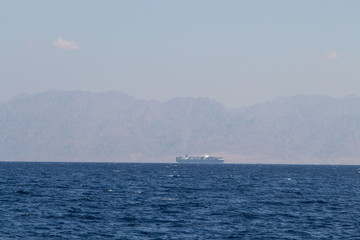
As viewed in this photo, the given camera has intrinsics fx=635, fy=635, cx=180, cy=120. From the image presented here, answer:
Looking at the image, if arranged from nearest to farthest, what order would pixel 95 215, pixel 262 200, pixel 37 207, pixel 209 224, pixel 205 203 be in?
pixel 209 224 → pixel 95 215 → pixel 37 207 → pixel 205 203 → pixel 262 200

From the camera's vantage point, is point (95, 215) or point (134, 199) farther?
point (134, 199)

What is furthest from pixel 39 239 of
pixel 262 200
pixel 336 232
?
pixel 262 200

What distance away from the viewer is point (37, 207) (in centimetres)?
6362

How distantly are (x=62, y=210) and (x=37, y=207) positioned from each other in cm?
378

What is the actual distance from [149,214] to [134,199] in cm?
1505

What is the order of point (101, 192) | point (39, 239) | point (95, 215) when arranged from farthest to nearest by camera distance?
point (101, 192)
point (95, 215)
point (39, 239)

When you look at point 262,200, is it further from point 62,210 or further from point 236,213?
point 62,210

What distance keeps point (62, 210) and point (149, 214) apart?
865 centimetres

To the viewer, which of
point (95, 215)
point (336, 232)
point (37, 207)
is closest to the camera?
point (336, 232)

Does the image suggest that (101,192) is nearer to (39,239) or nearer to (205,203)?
(205,203)

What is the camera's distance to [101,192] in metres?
85.8

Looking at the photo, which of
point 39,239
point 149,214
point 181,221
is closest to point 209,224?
point 181,221

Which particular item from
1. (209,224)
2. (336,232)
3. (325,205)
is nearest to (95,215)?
(209,224)

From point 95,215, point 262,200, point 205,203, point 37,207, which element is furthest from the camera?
point 262,200
